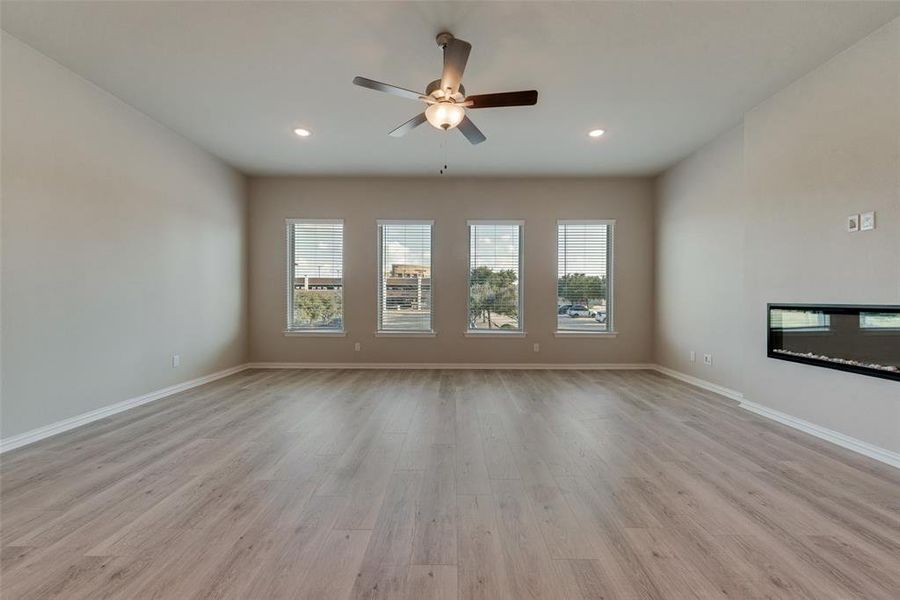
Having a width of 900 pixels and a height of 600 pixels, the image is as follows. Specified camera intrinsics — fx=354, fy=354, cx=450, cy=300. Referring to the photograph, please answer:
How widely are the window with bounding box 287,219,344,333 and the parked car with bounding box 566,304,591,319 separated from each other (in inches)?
145

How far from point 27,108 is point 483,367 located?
539 centimetres

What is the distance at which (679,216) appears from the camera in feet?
16.4

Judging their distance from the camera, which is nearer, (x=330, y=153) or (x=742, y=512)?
(x=742, y=512)

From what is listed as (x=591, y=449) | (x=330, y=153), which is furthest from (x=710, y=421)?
(x=330, y=153)

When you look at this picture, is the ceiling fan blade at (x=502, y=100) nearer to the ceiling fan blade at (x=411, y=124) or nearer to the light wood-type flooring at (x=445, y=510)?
the ceiling fan blade at (x=411, y=124)

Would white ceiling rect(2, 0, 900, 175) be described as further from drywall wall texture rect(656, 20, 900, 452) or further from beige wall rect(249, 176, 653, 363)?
beige wall rect(249, 176, 653, 363)

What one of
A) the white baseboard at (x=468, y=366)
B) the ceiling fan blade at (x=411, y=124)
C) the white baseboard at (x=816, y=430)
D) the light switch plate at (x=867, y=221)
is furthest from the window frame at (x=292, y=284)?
the light switch plate at (x=867, y=221)

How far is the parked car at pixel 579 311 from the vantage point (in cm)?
569

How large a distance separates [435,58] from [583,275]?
396cm

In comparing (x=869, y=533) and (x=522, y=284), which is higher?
(x=522, y=284)

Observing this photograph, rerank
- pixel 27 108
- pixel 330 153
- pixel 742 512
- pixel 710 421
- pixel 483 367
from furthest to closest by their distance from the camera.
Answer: pixel 483 367 < pixel 330 153 < pixel 710 421 < pixel 27 108 < pixel 742 512

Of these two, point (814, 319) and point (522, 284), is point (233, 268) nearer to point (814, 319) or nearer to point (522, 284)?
point (522, 284)

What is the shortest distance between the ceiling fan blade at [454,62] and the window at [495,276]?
323 centimetres

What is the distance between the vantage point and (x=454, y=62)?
7.82 feet
